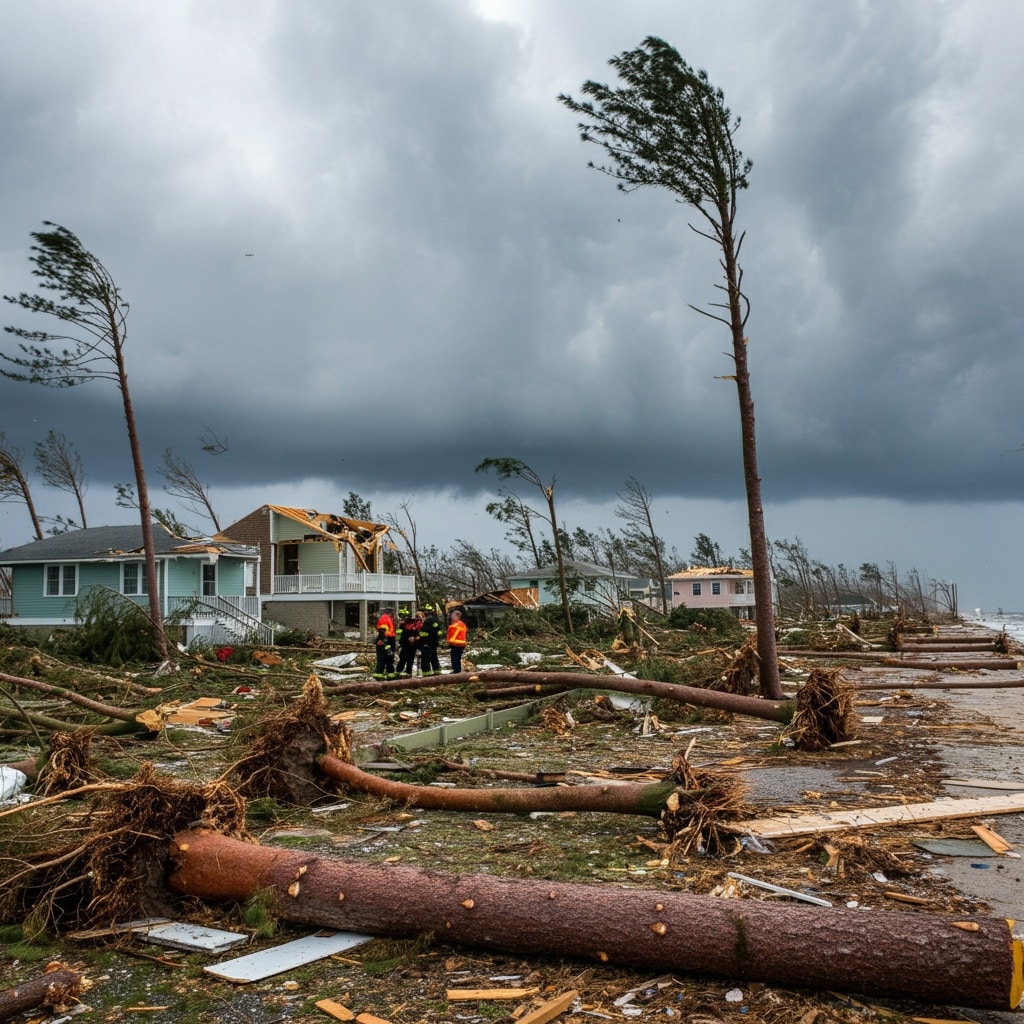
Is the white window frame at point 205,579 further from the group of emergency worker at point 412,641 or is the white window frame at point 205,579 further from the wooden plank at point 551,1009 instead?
the wooden plank at point 551,1009

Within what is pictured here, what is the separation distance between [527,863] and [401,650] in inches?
508

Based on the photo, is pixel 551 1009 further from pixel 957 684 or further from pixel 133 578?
pixel 133 578

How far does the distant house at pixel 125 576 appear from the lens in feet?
107

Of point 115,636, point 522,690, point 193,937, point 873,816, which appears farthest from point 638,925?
point 115,636

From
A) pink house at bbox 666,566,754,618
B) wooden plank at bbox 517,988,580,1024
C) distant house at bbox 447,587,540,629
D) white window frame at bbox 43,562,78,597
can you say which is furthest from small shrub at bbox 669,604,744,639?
pink house at bbox 666,566,754,618

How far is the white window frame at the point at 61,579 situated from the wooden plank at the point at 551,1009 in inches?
1350

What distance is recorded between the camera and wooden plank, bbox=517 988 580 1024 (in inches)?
133

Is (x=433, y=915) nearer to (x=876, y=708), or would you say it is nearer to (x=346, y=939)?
(x=346, y=939)

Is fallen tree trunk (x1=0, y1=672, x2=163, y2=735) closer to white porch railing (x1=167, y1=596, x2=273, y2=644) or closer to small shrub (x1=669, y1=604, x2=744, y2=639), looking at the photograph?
white porch railing (x1=167, y1=596, x2=273, y2=644)

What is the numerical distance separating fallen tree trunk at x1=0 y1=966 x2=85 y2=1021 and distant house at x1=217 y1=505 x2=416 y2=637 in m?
34.6

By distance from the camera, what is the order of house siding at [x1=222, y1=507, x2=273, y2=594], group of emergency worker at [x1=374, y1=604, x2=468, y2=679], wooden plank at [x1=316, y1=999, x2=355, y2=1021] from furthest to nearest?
house siding at [x1=222, y1=507, x2=273, y2=594] → group of emergency worker at [x1=374, y1=604, x2=468, y2=679] → wooden plank at [x1=316, y1=999, x2=355, y2=1021]

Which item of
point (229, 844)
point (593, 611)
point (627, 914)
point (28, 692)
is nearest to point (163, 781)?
Answer: point (229, 844)

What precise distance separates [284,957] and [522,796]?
2589 mm

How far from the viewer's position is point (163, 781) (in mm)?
5086
